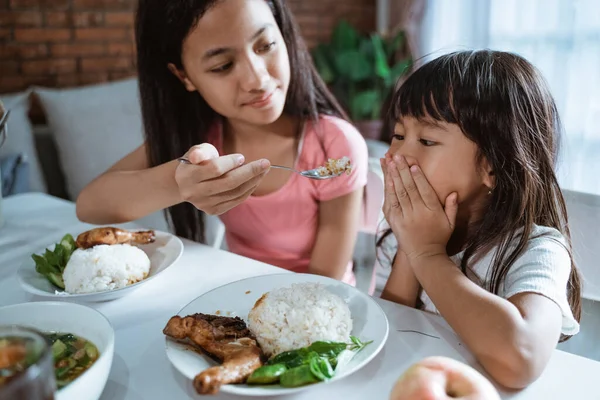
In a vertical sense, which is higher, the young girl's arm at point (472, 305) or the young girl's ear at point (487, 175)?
the young girl's ear at point (487, 175)

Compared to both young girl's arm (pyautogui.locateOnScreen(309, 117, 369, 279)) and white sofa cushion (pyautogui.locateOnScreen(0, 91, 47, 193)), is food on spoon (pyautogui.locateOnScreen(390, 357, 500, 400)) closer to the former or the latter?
young girl's arm (pyautogui.locateOnScreen(309, 117, 369, 279))

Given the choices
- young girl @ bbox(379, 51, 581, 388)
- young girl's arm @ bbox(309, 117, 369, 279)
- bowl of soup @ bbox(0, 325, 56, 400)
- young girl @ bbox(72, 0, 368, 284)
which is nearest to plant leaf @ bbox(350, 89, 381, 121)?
young girl @ bbox(72, 0, 368, 284)

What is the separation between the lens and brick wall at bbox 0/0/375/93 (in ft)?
8.23

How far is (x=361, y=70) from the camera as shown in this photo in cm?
332

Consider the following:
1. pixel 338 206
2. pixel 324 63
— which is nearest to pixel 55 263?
pixel 338 206

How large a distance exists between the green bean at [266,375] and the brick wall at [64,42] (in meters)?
2.47

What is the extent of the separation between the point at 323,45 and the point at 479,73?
2631 millimetres

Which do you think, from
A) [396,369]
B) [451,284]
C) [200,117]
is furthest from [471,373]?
[200,117]

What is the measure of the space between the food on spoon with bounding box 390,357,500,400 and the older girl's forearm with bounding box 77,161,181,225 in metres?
0.81

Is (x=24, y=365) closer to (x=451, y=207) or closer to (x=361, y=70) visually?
(x=451, y=207)

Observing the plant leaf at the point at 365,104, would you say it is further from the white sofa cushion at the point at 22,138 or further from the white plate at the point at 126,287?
→ the white plate at the point at 126,287

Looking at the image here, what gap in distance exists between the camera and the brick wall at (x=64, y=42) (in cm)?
251

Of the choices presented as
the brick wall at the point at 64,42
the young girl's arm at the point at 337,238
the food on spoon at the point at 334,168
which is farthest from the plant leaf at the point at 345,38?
the food on spoon at the point at 334,168

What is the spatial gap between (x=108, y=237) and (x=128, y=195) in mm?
227
